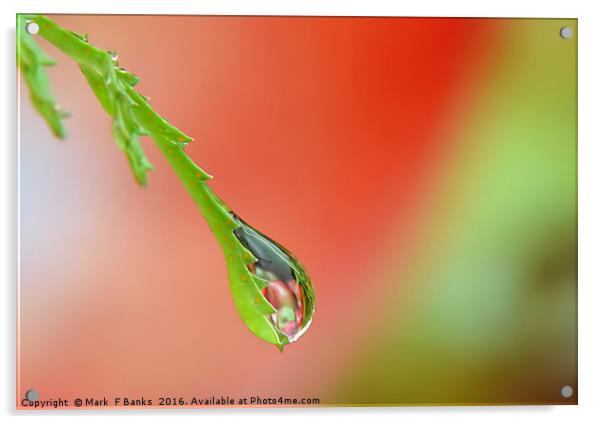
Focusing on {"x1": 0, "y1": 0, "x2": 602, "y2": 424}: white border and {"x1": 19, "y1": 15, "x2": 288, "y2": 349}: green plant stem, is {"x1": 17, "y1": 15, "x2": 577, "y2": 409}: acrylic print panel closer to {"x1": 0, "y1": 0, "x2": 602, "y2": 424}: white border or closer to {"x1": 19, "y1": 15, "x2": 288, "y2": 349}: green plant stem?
{"x1": 0, "y1": 0, "x2": 602, "y2": 424}: white border

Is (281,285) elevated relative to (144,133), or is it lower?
lower

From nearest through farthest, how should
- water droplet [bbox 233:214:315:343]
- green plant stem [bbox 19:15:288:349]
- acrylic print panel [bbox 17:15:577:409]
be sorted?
green plant stem [bbox 19:15:288:349] < water droplet [bbox 233:214:315:343] < acrylic print panel [bbox 17:15:577:409]

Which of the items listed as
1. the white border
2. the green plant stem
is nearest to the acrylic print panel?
the white border

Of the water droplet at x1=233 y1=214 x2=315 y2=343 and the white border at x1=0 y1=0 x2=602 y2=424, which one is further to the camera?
the white border at x1=0 y1=0 x2=602 y2=424

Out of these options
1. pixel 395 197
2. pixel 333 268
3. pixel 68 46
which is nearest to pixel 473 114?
pixel 395 197
